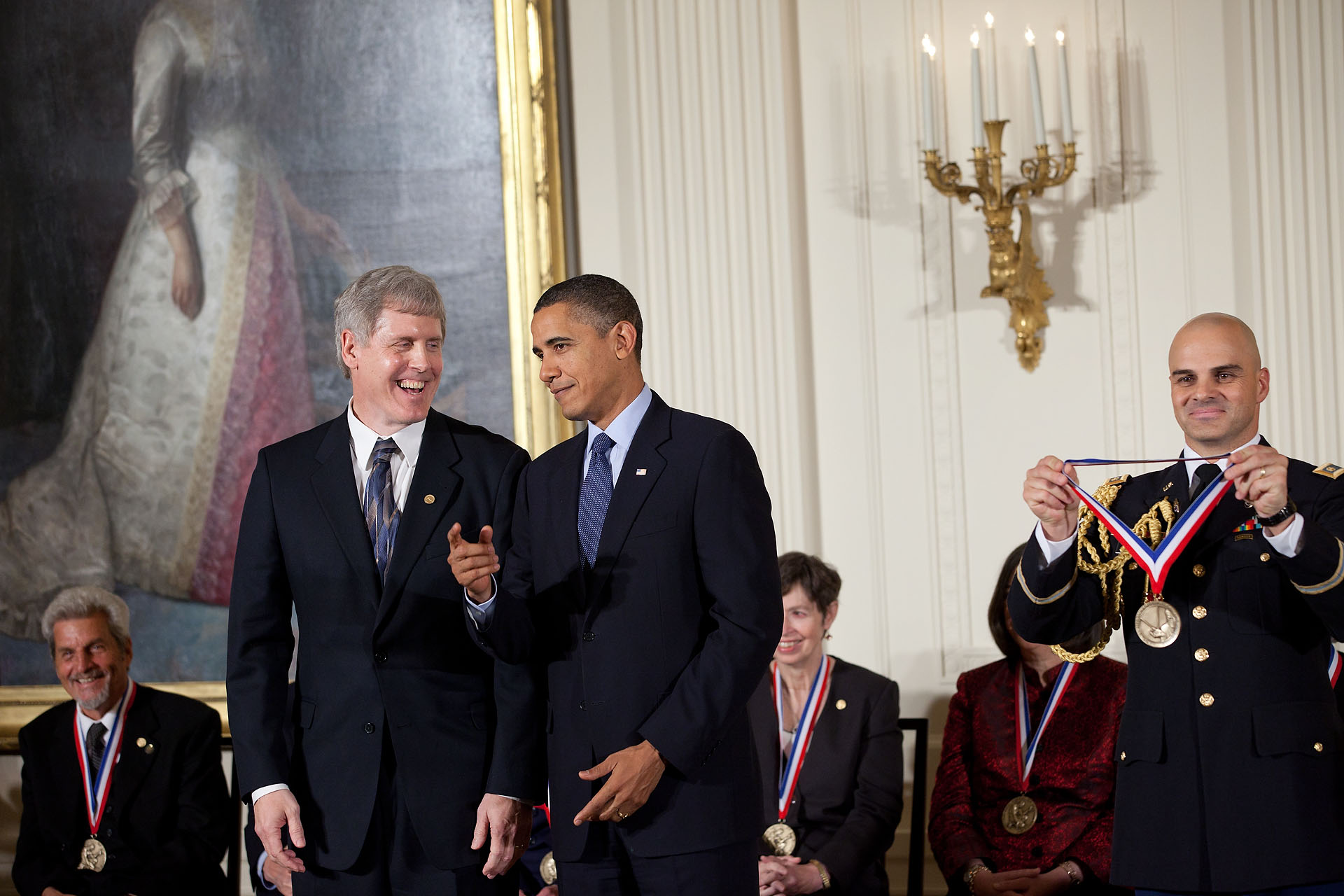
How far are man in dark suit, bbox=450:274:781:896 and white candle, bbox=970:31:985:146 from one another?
2.31 m

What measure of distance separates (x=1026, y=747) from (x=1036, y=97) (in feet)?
6.93

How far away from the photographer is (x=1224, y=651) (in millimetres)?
2826

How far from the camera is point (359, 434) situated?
9.60ft

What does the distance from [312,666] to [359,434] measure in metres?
0.49

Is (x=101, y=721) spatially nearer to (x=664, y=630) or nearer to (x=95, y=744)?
(x=95, y=744)

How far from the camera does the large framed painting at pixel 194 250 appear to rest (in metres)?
5.19

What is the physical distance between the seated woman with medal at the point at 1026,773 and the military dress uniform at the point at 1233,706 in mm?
1125

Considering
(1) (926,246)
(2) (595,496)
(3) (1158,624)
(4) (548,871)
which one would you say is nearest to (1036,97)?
(1) (926,246)

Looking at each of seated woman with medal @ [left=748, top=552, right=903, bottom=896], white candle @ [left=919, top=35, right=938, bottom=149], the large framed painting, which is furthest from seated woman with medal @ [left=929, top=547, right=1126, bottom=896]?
the large framed painting

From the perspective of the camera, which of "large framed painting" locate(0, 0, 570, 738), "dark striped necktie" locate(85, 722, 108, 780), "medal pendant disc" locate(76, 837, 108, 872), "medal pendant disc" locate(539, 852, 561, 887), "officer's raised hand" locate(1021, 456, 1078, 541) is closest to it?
"officer's raised hand" locate(1021, 456, 1078, 541)

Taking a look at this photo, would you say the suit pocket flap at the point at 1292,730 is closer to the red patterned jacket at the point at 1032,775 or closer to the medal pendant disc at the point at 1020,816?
the red patterned jacket at the point at 1032,775

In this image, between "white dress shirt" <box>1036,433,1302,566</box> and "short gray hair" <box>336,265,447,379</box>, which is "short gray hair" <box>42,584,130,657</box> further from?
"white dress shirt" <box>1036,433,1302,566</box>

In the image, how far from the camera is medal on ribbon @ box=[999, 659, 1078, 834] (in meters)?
4.07

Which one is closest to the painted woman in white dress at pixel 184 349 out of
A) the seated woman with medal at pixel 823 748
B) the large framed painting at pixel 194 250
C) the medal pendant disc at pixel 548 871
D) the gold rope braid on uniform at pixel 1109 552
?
the large framed painting at pixel 194 250
